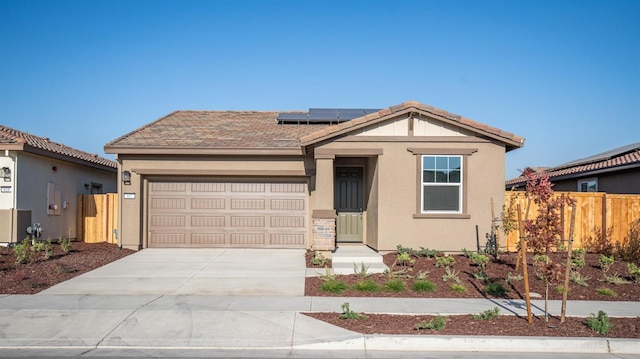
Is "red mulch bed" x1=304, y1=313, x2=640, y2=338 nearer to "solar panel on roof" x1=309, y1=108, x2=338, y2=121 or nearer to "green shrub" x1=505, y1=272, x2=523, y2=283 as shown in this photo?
"green shrub" x1=505, y1=272, x2=523, y2=283

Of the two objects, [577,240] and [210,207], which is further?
[210,207]

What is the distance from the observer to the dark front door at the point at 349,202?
15672 mm

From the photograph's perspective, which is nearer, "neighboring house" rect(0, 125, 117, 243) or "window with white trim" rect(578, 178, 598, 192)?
"neighboring house" rect(0, 125, 117, 243)

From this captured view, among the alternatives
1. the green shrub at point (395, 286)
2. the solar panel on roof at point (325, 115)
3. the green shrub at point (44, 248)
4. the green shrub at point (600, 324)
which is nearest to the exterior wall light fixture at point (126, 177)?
the green shrub at point (44, 248)

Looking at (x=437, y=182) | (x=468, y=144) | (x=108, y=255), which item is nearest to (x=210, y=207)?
(x=108, y=255)

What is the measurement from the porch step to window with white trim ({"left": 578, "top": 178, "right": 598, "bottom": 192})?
10.3 m

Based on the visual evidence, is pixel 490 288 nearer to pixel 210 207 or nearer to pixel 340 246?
pixel 340 246

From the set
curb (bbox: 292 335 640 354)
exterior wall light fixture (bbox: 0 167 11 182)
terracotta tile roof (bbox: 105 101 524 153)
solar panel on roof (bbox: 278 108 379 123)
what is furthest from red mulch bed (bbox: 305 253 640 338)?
exterior wall light fixture (bbox: 0 167 11 182)

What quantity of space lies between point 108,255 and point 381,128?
328 inches

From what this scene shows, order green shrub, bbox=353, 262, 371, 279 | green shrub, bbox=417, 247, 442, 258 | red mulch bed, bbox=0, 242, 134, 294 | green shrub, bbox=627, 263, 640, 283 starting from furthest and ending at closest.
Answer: green shrub, bbox=417, 247, 442, 258 → green shrub, bbox=627, 263, 640, 283 → green shrub, bbox=353, 262, 371, 279 → red mulch bed, bbox=0, 242, 134, 294

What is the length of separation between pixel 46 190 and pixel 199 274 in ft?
25.2

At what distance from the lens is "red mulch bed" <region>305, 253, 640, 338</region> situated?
7465mm

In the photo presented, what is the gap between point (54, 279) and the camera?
1095 centimetres

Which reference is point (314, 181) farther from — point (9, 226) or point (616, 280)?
point (9, 226)
